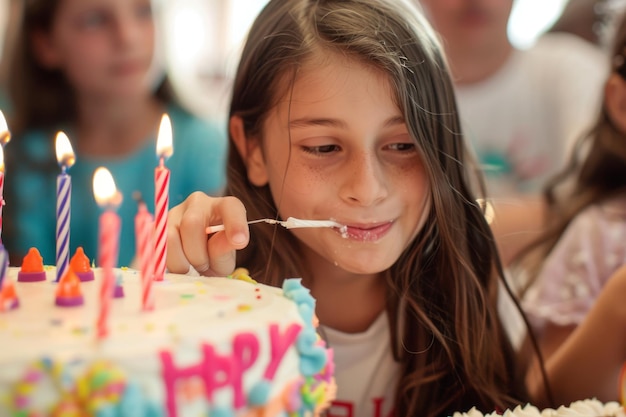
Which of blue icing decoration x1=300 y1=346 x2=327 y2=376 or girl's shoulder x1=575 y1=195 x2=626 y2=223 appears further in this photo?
girl's shoulder x1=575 y1=195 x2=626 y2=223

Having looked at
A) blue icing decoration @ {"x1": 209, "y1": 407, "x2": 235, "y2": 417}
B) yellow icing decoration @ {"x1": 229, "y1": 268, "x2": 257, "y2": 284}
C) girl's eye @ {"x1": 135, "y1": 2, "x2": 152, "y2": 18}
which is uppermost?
girl's eye @ {"x1": 135, "y1": 2, "x2": 152, "y2": 18}

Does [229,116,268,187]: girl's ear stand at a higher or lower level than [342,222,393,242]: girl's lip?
higher

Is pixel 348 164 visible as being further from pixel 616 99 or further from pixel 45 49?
pixel 45 49

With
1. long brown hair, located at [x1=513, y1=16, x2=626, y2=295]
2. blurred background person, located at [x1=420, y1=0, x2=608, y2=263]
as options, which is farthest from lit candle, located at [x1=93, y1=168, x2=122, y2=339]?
blurred background person, located at [x1=420, y1=0, x2=608, y2=263]

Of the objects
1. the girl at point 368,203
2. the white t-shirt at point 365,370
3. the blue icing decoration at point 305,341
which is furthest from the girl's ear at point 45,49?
the blue icing decoration at point 305,341

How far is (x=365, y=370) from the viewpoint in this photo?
1.24m

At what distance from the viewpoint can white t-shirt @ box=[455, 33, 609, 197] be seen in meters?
2.28

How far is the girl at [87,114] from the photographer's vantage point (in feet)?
6.29

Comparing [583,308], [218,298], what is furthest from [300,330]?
[583,308]

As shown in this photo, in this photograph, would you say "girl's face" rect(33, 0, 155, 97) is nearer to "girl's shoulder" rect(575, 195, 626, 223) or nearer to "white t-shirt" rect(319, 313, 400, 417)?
"white t-shirt" rect(319, 313, 400, 417)

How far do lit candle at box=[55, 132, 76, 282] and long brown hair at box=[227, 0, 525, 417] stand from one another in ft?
1.00

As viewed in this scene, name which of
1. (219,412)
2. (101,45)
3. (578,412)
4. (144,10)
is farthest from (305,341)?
(144,10)

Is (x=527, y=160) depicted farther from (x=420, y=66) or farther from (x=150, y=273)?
(x=150, y=273)

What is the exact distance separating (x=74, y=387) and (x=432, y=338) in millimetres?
636
